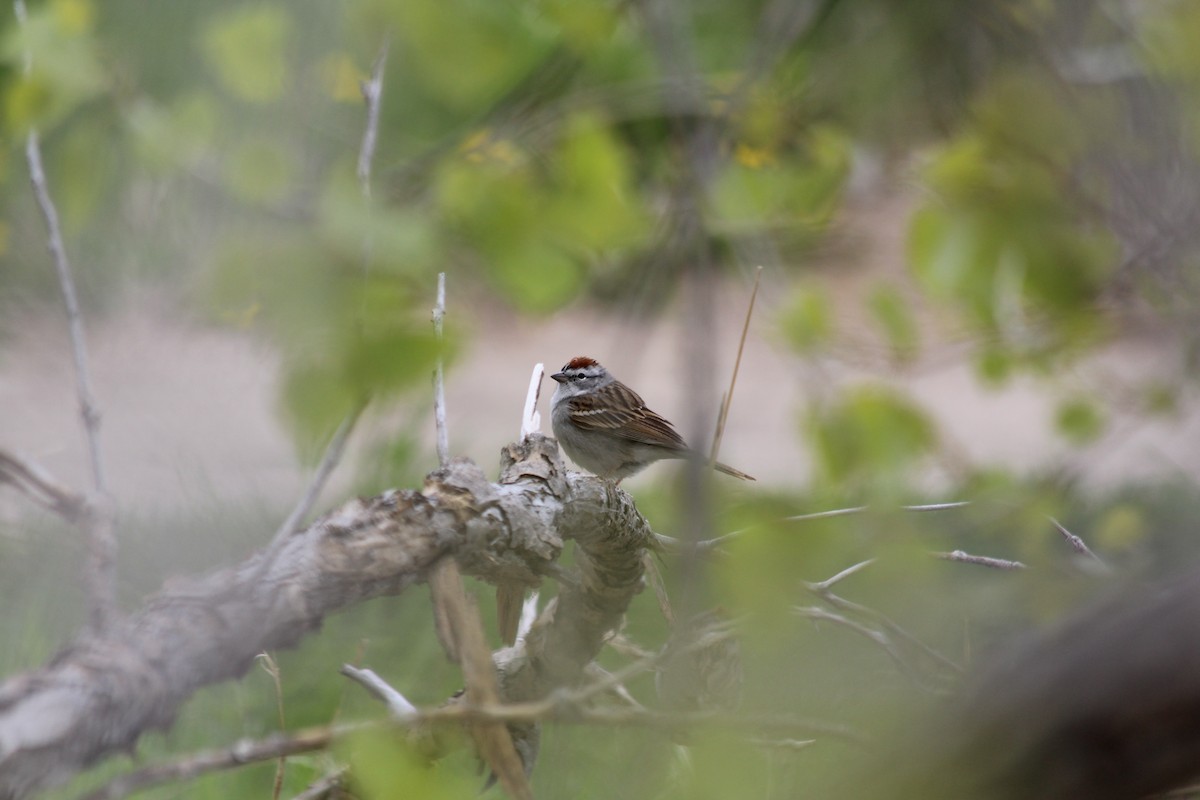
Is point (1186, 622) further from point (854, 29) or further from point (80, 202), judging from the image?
point (854, 29)

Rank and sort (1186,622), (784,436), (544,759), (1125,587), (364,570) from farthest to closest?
(784,436)
(544,759)
(364,570)
(1125,587)
(1186,622)

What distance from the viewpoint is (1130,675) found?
543mm

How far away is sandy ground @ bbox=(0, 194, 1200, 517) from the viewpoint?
1.22 m

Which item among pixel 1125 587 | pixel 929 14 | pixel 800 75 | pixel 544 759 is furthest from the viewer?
pixel 800 75

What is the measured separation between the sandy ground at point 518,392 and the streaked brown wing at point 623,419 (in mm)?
167

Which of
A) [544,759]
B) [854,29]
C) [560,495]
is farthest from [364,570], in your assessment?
[854,29]

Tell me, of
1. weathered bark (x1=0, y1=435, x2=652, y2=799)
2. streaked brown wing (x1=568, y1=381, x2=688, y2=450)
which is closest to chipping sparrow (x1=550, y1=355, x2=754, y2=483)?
streaked brown wing (x1=568, y1=381, x2=688, y2=450)

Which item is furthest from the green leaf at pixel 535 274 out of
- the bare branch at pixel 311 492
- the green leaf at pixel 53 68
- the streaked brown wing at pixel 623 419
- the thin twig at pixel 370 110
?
the streaked brown wing at pixel 623 419

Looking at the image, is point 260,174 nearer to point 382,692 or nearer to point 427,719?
point 427,719

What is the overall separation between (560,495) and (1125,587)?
755 mm

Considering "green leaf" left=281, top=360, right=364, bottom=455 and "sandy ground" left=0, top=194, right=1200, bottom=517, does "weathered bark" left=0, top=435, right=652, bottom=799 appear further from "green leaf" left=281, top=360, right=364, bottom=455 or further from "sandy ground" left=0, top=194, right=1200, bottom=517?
"green leaf" left=281, top=360, right=364, bottom=455

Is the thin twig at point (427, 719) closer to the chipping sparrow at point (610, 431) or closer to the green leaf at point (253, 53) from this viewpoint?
the green leaf at point (253, 53)

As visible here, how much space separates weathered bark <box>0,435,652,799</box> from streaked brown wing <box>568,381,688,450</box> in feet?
3.68

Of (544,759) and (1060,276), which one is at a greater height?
(1060,276)
